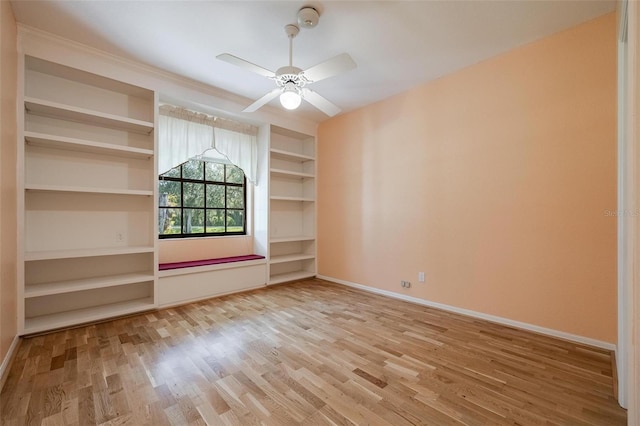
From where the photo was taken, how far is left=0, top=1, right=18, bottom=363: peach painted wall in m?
1.95

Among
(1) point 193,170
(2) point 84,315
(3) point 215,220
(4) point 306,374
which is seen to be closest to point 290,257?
(3) point 215,220

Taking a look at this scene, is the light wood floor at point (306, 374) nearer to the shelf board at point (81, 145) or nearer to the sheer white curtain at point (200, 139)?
the shelf board at point (81, 145)

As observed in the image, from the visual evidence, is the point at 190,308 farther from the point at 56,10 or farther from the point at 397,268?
the point at 56,10

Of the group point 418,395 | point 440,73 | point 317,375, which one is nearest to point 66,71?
point 317,375

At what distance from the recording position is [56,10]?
7.43 ft

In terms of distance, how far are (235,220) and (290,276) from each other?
1.37 meters

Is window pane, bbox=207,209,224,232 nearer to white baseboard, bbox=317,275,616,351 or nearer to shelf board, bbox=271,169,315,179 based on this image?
shelf board, bbox=271,169,315,179

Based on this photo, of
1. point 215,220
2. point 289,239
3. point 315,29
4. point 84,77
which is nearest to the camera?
point 315,29

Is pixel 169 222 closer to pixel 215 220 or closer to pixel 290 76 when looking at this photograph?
pixel 215 220

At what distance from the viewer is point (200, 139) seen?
12.7 feet

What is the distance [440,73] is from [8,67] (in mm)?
4111

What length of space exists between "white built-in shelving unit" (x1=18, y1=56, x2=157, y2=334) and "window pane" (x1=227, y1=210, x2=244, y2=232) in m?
1.29

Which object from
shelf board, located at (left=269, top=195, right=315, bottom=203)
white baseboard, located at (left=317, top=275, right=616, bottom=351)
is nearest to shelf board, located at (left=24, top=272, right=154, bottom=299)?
shelf board, located at (left=269, top=195, right=315, bottom=203)

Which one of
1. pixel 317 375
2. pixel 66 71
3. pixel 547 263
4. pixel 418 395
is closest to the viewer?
pixel 418 395
